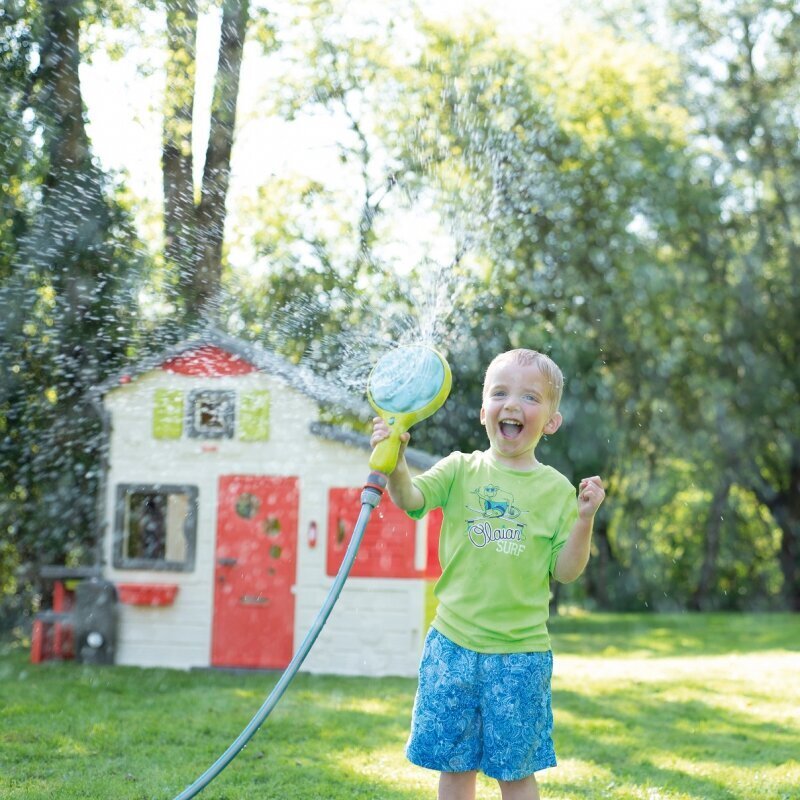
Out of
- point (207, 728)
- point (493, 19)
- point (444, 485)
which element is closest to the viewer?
point (444, 485)

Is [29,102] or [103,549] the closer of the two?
[103,549]

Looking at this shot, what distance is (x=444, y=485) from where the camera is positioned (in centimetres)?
278

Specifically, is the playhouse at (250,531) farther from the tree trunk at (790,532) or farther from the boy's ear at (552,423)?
the tree trunk at (790,532)

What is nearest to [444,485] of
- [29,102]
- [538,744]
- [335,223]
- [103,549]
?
[538,744]

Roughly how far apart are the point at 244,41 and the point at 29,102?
2975 millimetres

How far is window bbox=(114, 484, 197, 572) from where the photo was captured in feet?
24.8

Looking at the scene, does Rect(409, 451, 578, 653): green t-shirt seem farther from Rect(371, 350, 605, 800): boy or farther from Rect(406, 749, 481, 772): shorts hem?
Rect(406, 749, 481, 772): shorts hem

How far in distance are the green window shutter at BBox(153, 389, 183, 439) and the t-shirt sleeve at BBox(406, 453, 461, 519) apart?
497 centimetres

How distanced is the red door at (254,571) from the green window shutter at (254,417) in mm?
283

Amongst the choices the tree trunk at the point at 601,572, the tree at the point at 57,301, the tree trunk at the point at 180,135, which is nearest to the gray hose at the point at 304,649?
the tree at the point at 57,301

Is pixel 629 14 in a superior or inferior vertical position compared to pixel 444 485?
superior

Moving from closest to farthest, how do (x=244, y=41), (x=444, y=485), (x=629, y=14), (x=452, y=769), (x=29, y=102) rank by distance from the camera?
(x=452, y=769) < (x=444, y=485) < (x=29, y=102) < (x=244, y=41) < (x=629, y=14)

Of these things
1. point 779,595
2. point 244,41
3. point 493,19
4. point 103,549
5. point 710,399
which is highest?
point 493,19

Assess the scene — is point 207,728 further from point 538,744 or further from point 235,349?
point 235,349
